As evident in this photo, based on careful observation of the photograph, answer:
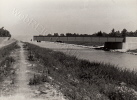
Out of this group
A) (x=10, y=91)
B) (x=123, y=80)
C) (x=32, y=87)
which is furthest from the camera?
(x=123, y=80)

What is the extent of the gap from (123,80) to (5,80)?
968cm

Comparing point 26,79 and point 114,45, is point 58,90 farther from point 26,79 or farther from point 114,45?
point 114,45

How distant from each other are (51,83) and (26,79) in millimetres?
1995

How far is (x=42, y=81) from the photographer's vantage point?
13.8 meters

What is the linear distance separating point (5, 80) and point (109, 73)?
1025 centimetres

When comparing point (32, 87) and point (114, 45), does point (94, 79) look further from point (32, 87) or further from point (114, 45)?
point (114, 45)

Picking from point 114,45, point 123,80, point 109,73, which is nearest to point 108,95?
point 123,80

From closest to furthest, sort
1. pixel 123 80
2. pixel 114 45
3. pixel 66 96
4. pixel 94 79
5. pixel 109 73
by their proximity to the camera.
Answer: pixel 66 96, pixel 94 79, pixel 123 80, pixel 109 73, pixel 114 45

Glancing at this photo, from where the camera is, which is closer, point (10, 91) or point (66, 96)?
point (66, 96)

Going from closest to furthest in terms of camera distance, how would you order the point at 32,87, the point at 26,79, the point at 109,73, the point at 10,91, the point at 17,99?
the point at 17,99 → the point at 10,91 → the point at 32,87 → the point at 26,79 → the point at 109,73

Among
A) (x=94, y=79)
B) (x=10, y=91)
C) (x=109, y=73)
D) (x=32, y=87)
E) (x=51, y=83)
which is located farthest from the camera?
(x=109, y=73)

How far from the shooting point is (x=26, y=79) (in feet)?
47.2

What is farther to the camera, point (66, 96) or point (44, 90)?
point (44, 90)

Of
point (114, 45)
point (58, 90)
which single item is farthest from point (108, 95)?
point (114, 45)
